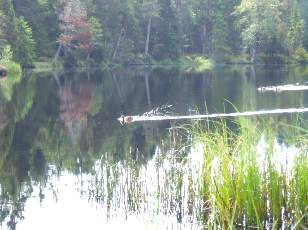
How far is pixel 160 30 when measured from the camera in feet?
249

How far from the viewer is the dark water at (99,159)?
10562mm

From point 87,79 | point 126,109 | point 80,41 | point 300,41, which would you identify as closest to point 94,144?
point 126,109

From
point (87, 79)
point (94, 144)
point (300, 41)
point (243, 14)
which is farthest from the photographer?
point (243, 14)

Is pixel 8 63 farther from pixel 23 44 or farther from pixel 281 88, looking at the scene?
pixel 281 88

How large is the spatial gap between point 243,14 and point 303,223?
75039mm

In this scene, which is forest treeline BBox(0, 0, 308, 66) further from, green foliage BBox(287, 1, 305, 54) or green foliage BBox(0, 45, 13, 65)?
green foliage BBox(0, 45, 13, 65)

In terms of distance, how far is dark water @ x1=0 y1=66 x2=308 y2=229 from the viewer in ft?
34.7

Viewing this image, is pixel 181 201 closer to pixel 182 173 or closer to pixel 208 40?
pixel 182 173

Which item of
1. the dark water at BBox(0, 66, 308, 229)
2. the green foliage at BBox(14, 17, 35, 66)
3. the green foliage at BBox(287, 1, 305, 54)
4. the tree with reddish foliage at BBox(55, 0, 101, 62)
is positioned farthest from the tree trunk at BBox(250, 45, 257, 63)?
the dark water at BBox(0, 66, 308, 229)

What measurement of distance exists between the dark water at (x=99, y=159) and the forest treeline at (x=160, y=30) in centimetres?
2667

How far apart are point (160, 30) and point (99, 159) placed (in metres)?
61.2

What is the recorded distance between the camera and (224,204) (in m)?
8.41

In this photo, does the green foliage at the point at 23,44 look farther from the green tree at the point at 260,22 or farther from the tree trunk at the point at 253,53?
the tree trunk at the point at 253,53

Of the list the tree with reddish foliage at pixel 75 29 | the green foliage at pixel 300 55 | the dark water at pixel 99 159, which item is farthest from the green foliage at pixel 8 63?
the green foliage at pixel 300 55
